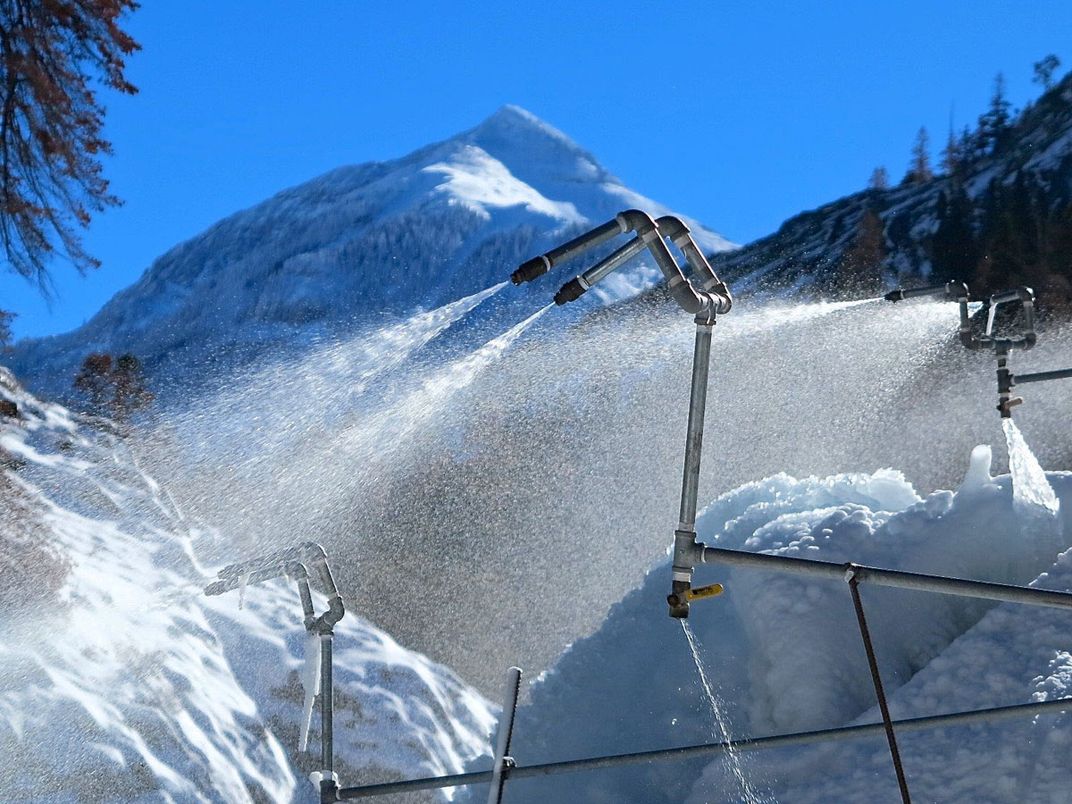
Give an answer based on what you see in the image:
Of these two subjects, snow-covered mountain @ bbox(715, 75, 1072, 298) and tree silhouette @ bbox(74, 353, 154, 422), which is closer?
tree silhouette @ bbox(74, 353, 154, 422)

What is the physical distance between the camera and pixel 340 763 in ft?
39.2

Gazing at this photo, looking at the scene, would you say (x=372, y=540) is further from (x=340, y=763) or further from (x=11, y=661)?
(x=11, y=661)

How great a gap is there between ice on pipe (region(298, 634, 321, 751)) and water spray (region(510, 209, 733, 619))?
3.74ft

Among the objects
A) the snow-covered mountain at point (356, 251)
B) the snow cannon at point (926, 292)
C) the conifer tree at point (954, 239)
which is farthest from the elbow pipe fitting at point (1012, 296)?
the snow-covered mountain at point (356, 251)

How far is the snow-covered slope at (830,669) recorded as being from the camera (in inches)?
140

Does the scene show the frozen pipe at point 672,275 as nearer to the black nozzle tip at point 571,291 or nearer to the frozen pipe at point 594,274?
the frozen pipe at point 594,274

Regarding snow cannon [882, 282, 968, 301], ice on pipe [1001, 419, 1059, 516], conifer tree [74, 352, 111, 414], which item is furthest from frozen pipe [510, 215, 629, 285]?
conifer tree [74, 352, 111, 414]

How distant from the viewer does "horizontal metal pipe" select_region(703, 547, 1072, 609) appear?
2.50m

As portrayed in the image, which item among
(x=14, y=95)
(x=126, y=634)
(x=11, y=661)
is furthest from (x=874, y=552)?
(x=14, y=95)

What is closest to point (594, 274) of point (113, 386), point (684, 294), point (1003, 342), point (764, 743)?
point (684, 294)

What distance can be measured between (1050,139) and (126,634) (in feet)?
75.5

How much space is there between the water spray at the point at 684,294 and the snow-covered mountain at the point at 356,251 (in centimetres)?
5841

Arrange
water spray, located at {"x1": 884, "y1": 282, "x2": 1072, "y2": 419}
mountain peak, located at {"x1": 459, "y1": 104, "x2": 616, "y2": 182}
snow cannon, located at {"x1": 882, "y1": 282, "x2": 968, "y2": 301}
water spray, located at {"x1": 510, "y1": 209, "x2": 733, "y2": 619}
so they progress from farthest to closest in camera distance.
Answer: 1. mountain peak, located at {"x1": 459, "y1": 104, "x2": 616, "y2": 182}
2. water spray, located at {"x1": 884, "y1": 282, "x2": 1072, "y2": 419}
3. snow cannon, located at {"x1": 882, "y1": 282, "x2": 968, "y2": 301}
4. water spray, located at {"x1": 510, "y1": 209, "x2": 733, "y2": 619}

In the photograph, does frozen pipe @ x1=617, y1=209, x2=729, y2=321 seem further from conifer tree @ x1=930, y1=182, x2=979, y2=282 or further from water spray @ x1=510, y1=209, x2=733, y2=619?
conifer tree @ x1=930, y1=182, x2=979, y2=282
